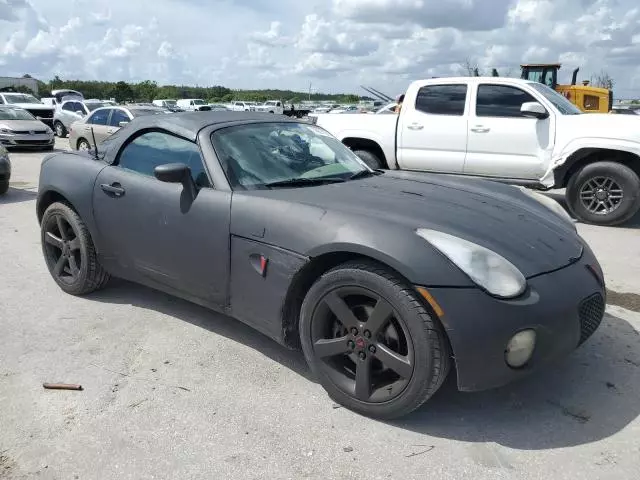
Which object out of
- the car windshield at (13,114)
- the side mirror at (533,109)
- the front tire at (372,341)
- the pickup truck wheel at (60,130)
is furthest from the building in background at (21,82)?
the front tire at (372,341)

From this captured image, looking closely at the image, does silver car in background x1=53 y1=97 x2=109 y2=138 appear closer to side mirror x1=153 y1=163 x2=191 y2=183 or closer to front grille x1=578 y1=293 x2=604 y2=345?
side mirror x1=153 y1=163 x2=191 y2=183

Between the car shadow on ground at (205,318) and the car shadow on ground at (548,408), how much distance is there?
2.52 feet

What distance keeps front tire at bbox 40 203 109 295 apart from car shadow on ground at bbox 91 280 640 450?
133 cm

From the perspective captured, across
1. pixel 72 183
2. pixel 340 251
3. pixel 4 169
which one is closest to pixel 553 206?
pixel 340 251

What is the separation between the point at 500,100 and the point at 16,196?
7.84 metres

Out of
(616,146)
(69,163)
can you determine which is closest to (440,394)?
(69,163)

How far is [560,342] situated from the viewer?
8.32 feet

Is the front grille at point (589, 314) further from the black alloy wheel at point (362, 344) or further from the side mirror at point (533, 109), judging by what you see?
the side mirror at point (533, 109)

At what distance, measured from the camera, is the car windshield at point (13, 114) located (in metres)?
16.5

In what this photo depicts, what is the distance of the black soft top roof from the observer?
11.8 ft

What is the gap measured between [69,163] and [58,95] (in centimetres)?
3618

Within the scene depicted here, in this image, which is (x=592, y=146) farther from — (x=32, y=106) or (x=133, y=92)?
(x=133, y=92)

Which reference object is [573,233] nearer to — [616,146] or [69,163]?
[69,163]

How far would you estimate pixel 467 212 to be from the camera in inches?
118
